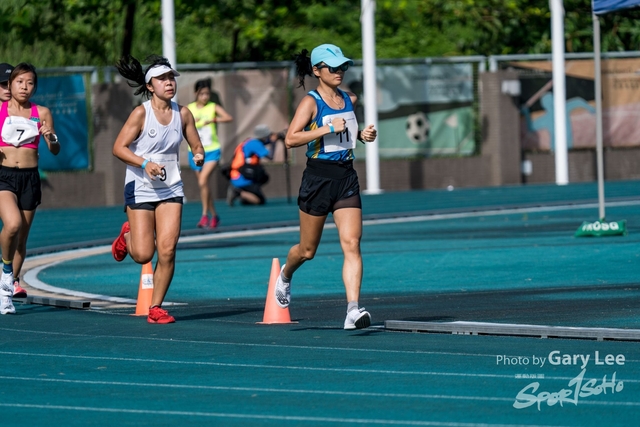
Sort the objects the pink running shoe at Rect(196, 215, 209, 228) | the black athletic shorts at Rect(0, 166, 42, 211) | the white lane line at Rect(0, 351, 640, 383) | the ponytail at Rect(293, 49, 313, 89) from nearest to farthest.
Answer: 1. the white lane line at Rect(0, 351, 640, 383)
2. the ponytail at Rect(293, 49, 313, 89)
3. the black athletic shorts at Rect(0, 166, 42, 211)
4. the pink running shoe at Rect(196, 215, 209, 228)

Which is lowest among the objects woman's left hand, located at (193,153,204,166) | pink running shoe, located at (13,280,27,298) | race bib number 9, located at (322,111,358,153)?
pink running shoe, located at (13,280,27,298)

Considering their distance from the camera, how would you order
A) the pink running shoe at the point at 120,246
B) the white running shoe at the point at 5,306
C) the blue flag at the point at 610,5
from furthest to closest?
1. the blue flag at the point at 610,5
2. the pink running shoe at the point at 120,246
3. the white running shoe at the point at 5,306

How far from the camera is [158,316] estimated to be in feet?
34.6

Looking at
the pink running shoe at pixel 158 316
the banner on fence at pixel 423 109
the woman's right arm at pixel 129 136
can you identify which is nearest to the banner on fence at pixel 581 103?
the banner on fence at pixel 423 109

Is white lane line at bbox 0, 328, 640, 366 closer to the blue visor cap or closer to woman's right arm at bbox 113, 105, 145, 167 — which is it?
woman's right arm at bbox 113, 105, 145, 167

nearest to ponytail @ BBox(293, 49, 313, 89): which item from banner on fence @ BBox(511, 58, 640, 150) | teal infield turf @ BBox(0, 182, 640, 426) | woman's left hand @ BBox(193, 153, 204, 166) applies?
woman's left hand @ BBox(193, 153, 204, 166)

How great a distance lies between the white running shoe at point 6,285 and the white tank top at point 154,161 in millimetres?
1444

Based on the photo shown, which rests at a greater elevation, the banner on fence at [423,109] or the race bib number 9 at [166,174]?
the banner on fence at [423,109]

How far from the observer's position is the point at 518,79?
3128 centimetres

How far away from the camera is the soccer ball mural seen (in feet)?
102

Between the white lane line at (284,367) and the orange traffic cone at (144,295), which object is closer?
the white lane line at (284,367)

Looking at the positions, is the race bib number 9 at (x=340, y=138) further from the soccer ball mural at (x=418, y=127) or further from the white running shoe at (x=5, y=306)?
the soccer ball mural at (x=418, y=127)

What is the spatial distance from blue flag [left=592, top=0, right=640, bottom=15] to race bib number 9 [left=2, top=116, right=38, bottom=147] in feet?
24.1

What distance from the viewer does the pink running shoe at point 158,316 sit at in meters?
10.5
